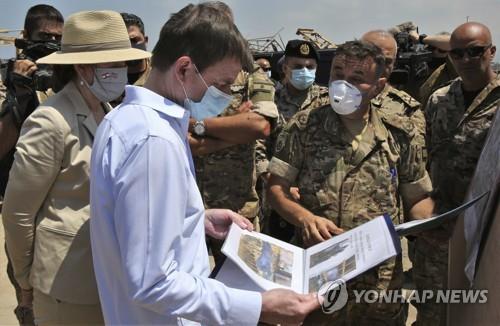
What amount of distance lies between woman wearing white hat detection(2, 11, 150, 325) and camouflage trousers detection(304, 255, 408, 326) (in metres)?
1.08

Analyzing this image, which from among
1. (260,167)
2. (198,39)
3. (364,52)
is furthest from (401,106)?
(198,39)

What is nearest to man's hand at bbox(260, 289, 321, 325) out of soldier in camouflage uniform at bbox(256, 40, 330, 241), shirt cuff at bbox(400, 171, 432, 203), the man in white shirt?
the man in white shirt

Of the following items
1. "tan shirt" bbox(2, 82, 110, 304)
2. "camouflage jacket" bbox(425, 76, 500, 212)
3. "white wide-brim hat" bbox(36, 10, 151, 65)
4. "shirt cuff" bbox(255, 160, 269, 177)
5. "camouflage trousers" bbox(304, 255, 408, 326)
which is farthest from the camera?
"shirt cuff" bbox(255, 160, 269, 177)

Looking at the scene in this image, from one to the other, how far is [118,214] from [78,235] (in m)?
0.73

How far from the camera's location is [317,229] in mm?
2104

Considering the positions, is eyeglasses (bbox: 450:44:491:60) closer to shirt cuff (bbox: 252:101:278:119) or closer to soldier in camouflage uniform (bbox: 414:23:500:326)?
soldier in camouflage uniform (bbox: 414:23:500:326)

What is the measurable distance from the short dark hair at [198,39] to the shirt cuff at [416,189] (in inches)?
52.6

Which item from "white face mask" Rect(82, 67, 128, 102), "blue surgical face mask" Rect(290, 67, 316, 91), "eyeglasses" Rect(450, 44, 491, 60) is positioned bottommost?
"blue surgical face mask" Rect(290, 67, 316, 91)

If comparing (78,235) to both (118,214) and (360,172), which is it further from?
(360,172)

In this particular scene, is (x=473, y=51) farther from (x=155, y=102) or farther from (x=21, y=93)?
(x=21, y=93)

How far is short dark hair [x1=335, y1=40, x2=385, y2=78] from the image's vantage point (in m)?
2.29

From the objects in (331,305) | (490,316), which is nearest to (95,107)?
(331,305)

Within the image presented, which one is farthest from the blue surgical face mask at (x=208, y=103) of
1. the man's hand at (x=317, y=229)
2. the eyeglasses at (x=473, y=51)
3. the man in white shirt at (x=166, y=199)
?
the eyeglasses at (x=473, y=51)

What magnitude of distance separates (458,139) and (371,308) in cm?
124
